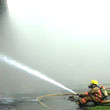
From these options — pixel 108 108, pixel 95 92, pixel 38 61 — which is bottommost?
pixel 108 108

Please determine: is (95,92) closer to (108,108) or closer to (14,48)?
(108,108)

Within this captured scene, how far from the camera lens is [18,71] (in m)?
22.4

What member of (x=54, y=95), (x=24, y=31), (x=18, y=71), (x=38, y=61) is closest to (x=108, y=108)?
(x=54, y=95)

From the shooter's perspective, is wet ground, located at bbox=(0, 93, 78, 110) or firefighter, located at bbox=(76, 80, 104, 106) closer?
firefighter, located at bbox=(76, 80, 104, 106)

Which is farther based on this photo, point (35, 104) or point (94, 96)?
point (35, 104)

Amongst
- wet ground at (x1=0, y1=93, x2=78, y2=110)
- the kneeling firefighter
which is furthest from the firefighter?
wet ground at (x1=0, y1=93, x2=78, y2=110)

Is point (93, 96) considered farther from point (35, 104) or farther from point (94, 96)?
point (35, 104)

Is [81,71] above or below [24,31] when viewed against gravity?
below

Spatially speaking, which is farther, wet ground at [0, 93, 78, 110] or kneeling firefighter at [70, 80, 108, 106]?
wet ground at [0, 93, 78, 110]

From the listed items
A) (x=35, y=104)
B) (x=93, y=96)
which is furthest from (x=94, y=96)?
(x=35, y=104)

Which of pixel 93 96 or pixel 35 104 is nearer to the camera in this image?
pixel 93 96

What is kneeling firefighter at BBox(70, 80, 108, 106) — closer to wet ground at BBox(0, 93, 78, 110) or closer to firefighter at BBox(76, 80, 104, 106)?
firefighter at BBox(76, 80, 104, 106)

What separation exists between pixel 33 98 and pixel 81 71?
42.2ft

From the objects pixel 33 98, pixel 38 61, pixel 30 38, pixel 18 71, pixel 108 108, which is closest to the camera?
pixel 108 108
